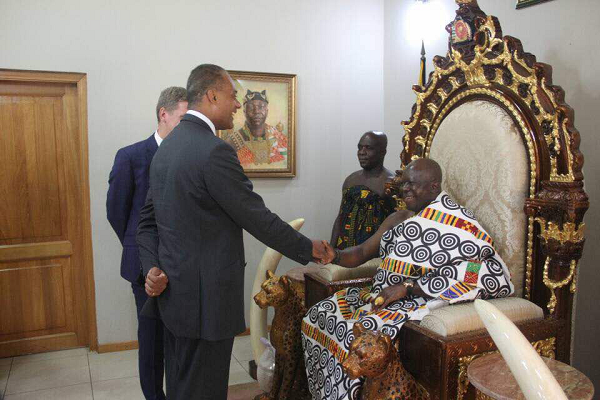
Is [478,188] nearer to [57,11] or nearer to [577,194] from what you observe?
[577,194]

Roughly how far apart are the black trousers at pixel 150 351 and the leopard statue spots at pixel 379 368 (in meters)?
1.27

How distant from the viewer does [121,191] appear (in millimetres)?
2791

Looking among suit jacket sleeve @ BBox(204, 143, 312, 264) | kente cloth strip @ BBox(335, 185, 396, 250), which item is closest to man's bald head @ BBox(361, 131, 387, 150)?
kente cloth strip @ BBox(335, 185, 396, 250)

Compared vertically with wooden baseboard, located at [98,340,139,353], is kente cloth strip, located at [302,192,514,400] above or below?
above

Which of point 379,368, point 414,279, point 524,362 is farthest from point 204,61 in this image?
point 524,362

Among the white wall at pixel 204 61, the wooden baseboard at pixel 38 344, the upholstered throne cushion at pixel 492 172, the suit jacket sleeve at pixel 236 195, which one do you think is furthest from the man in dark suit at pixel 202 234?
the wooden baseboard at pixel 38 344

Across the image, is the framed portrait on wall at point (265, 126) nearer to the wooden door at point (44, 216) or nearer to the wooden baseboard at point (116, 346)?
the wooden door at point (44, 216)

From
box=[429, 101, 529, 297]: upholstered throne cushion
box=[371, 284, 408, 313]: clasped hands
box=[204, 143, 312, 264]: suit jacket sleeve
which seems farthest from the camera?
box=[429, 101, 529, 297]: upholstered throne cushion

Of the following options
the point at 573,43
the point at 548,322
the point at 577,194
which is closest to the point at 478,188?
the point at 577,194

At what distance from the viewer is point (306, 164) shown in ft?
15.2

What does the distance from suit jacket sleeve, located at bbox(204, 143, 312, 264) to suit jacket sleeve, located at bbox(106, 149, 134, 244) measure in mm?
1029

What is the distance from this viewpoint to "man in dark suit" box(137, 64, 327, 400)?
1.95 metres

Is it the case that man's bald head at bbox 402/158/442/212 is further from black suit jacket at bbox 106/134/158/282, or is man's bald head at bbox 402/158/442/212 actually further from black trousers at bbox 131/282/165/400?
black trousers at bbox 131/282/165/400

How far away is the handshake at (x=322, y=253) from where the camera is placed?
235 cm
